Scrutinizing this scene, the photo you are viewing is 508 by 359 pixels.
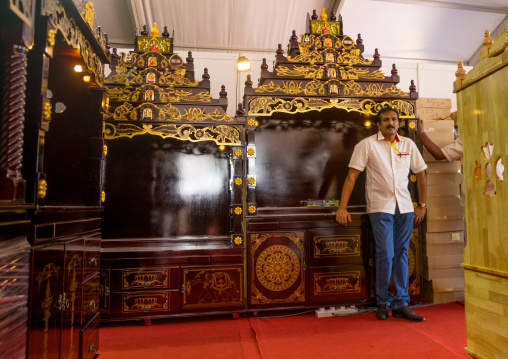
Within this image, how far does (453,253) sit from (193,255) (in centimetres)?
233

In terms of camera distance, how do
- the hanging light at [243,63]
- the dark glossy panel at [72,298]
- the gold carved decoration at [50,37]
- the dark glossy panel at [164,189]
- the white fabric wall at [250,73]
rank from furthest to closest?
the white fabric wall at [250,73]
the hanging light at [243,63]
the dark glossy panel at [164,189]
the dark glossy panel at [72,298]
the gold carved decoration at [50,37]

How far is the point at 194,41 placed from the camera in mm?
4797

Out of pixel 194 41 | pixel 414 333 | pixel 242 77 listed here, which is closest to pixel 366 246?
pixel 414 333

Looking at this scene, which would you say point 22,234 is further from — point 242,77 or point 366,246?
point 242,77

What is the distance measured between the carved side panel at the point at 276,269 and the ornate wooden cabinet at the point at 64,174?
1253 millimetres

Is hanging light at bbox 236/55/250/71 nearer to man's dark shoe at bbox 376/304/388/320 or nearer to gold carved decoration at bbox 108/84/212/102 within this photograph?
gold carved decoration at bbox 108/84/212/102

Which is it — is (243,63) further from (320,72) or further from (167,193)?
(167,193)

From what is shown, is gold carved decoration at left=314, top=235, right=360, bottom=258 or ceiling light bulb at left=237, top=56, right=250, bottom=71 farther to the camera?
ceiling light bulb at left=237, top=56, right=250, bottom=71

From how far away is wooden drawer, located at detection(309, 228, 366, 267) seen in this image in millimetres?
2924

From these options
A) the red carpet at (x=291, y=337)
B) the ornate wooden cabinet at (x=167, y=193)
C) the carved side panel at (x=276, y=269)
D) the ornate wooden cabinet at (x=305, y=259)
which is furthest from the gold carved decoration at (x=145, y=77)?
the red carpet at (x=291, y=337)

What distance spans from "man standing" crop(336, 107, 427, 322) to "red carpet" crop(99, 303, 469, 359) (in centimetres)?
23

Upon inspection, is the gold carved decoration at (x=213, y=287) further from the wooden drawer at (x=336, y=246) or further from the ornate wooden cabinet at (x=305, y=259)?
the wooden drawer at (x=336, y=246)

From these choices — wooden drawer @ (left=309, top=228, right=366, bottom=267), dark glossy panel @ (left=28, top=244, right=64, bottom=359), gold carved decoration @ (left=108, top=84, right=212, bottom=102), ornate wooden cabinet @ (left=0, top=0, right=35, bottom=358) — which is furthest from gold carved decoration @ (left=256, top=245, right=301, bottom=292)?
ornate wooden cabinet @ (left=0, top=0, right=35, bottom=358)

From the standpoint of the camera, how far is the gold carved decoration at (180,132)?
2.83m
